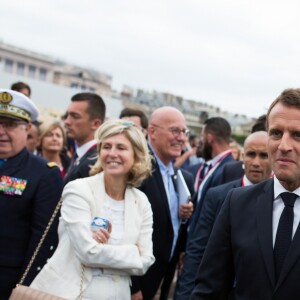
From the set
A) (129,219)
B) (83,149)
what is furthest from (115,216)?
(83,149)

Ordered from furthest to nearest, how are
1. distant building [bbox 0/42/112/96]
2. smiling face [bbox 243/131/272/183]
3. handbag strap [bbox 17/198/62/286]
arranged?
distant building [bbox 0/42/112/96] < smiling face [bbox 243/131/272/183] < handbag strap [bbox 17/198/62/286]

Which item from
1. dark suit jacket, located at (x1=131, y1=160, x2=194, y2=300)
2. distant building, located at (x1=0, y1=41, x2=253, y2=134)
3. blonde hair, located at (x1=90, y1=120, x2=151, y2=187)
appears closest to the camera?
blonde hair, located at (x1=90, y1=120, x2=151, y2=187)

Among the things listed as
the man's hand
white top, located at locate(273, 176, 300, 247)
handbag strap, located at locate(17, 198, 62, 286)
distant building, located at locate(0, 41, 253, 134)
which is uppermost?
distant building, located at locate(0, 41, 253, 134)

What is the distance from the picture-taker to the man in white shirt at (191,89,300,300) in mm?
1822

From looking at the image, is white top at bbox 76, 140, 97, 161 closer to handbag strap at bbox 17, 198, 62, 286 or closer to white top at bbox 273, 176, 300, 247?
handbag strap at bbox 17, 198, 62, 286

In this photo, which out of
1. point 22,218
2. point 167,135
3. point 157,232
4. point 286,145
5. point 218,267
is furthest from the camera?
point 167,135

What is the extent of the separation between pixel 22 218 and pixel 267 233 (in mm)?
1543

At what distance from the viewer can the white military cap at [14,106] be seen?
9.89 feet

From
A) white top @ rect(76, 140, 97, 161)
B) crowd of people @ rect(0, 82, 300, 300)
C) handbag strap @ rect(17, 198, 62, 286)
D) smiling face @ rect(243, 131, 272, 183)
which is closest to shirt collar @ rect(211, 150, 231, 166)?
crowd of people @ rect(0, 82, 300, 300)

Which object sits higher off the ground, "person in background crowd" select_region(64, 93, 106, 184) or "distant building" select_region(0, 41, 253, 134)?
"distant building" select_region(0, 41, 253, 134)

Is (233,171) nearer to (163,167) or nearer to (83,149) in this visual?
(163,167)

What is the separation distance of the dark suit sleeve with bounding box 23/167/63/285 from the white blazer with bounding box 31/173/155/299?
0.36ft

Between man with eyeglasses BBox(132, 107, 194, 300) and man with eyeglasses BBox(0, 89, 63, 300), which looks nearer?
man with eyeglasses BBox(0, 89, 63, 300)

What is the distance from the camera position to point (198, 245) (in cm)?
324
